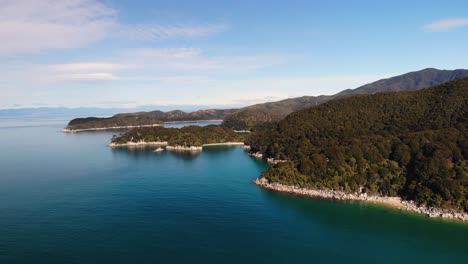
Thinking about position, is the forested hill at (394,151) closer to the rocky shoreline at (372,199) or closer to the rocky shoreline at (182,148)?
the rocky shoreline at (372,199)

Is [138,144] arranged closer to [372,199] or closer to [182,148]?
[182,148]

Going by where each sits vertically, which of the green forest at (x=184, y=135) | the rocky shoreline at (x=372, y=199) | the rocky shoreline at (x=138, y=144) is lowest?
the rocky shoreline at (x=372, y=199)

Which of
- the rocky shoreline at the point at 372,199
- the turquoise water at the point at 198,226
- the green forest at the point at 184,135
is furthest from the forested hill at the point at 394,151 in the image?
the green forest at the point at 184,135

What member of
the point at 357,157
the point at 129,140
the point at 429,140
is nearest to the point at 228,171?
the point at 357,157

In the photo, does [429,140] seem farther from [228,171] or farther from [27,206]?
[27,206]

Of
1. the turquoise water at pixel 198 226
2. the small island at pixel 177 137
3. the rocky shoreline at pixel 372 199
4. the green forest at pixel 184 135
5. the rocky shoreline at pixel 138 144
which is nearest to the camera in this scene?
the turquoise water at pixel 198 226

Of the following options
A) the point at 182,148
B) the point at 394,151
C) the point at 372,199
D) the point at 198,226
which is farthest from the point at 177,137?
the point at 372,199
